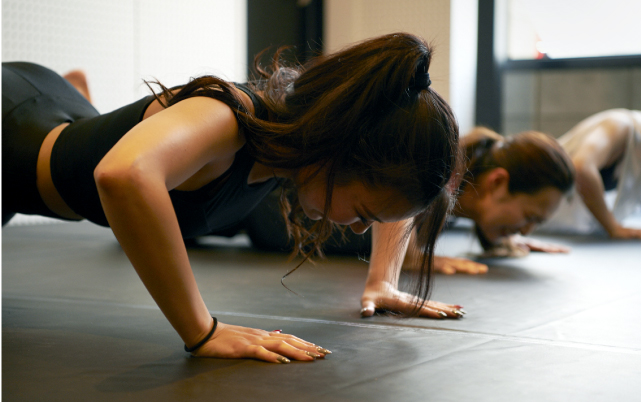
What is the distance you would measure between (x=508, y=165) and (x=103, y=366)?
141cm

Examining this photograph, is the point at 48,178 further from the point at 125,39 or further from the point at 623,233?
the point at 125,39

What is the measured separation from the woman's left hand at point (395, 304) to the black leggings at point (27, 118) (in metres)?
0.69

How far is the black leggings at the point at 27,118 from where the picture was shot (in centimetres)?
119

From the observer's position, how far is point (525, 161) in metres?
1.85

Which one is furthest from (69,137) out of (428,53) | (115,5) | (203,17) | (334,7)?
(334,7)

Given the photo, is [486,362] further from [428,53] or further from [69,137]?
[69,137]

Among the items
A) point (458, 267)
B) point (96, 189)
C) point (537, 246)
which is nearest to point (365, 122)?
point (96, 189)

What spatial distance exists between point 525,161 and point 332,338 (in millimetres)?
1105

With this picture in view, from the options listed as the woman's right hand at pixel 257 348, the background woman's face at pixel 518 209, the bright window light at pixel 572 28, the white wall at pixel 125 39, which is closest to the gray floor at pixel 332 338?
the woman's right hand at pixel 257 348

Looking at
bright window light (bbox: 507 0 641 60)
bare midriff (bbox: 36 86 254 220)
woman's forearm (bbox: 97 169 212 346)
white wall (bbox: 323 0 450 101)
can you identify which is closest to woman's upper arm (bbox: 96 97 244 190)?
woman's forearm (bbox: 97 169 212 346)

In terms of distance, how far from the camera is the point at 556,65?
161 inches

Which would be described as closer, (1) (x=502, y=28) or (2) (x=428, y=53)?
(2) (x=428, y=53)

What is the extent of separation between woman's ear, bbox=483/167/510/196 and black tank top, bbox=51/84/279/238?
3.21ft

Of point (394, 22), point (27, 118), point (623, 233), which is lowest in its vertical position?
point (623, 233)
